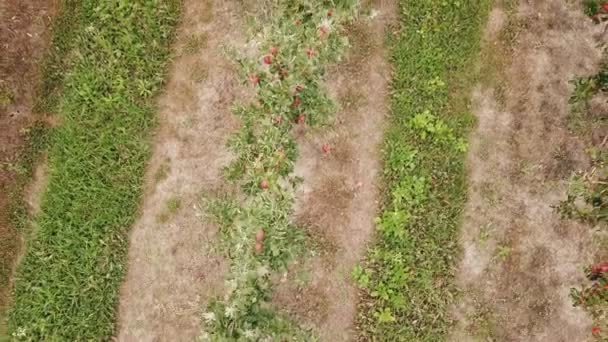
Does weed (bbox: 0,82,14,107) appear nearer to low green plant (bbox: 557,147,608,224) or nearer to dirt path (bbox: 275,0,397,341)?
dirt path (bbox: 275,0,397,341)

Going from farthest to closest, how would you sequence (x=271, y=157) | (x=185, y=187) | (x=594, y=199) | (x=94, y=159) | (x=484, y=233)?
(x=484, y=233) → (x=185, y=187) → (x=94, y=159) → (x=594, y=199) → (x=271, y=157)

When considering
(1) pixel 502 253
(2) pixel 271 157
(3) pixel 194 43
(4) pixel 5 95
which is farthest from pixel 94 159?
(1) pixel 502 253

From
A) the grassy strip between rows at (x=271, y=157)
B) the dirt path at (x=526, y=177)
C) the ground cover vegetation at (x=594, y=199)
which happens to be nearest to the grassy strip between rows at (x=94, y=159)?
the grassy strip between rows at (x=271, y=157)

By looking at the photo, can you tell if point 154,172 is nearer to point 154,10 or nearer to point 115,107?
point 115,107

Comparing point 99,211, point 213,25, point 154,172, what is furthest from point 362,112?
point 99,211

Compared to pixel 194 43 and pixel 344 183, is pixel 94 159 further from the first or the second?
pixel 344 183

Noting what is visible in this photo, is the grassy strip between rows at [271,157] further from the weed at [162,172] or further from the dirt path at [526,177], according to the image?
the dirt path at [526,177]
